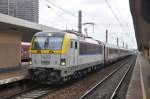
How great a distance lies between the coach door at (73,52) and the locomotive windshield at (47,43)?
99 centimetres

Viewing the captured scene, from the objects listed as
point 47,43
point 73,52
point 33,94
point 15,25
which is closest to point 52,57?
point 47,43

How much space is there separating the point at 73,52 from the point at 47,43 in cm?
174

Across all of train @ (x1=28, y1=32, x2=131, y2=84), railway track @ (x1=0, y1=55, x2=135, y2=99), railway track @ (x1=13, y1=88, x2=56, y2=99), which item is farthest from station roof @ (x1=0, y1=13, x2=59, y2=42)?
railway track @ (x1=13, y1=88, x2=56, y2=99)

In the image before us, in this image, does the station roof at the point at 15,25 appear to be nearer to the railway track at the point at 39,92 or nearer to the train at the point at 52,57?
the train at the point at 52,57

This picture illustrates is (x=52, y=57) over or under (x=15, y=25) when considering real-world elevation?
under

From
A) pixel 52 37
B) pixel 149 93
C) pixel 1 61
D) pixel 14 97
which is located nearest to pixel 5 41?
pixel 1 61

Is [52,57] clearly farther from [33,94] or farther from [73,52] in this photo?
[33,94]

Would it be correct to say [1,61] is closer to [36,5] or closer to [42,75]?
[42,75]

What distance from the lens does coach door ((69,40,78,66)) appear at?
17.9m

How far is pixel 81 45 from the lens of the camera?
20594 millimetres

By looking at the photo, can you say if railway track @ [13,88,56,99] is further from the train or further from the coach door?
the coach door

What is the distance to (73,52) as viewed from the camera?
1836 centimetres

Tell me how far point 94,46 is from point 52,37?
9669 millimetres

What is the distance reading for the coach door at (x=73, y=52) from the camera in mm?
17938
